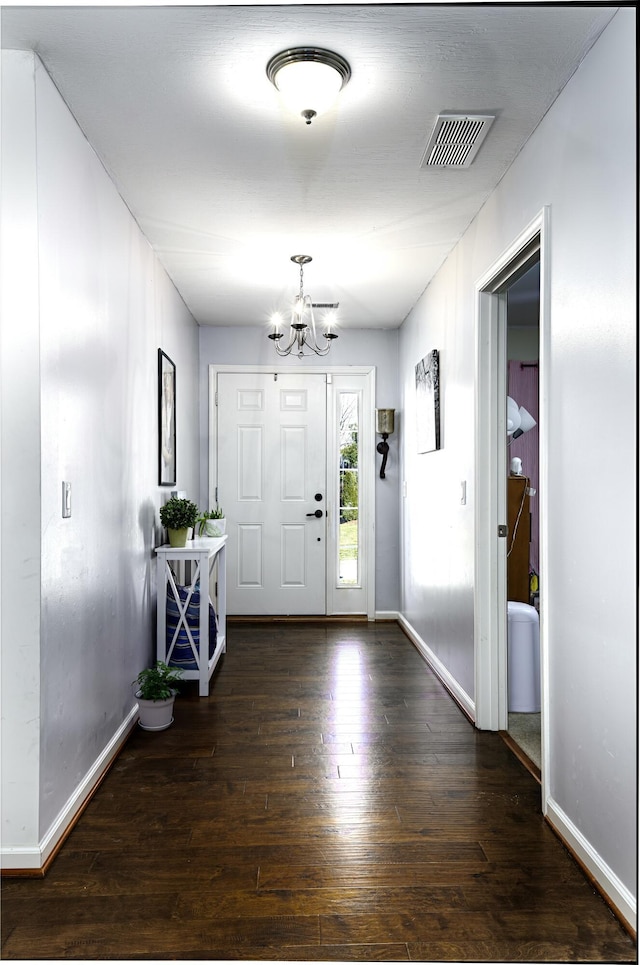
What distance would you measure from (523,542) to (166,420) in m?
2.20

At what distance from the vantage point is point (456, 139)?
2.51 metres

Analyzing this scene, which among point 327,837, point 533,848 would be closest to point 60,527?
point 327,837

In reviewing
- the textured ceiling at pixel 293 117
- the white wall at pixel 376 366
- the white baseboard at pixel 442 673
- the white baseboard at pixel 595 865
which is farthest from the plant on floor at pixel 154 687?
the white wall at pixel 376 366

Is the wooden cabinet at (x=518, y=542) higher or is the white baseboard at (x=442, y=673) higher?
the wooden cabinet at (x=518, y=542)

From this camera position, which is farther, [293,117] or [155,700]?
[155,700]

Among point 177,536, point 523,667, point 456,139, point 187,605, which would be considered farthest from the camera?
point 177,536

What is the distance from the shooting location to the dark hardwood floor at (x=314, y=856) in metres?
1.67

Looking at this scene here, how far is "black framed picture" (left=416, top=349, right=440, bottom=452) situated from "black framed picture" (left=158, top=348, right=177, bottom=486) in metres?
1.61

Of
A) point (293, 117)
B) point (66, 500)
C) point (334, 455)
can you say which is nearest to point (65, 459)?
point (66, 500)

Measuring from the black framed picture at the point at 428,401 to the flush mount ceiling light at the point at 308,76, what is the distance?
205 centimetres

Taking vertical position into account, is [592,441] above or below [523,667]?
above

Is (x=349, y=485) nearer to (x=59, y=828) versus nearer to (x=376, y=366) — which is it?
(x=376, y=366)

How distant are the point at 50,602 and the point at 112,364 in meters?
1.15

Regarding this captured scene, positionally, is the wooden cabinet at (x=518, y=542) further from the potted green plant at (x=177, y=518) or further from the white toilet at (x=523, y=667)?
the potted green plant at (x=177, y=518)
